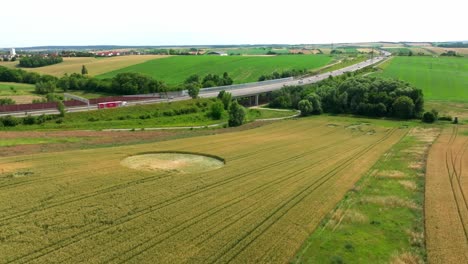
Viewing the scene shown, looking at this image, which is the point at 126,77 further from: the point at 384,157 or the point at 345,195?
the point at 345,195

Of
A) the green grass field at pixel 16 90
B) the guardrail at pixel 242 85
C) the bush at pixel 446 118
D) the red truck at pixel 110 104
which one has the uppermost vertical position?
the guardrail at pixel 242 85

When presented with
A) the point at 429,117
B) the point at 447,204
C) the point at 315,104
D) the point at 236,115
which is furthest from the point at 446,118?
the point at 447,204

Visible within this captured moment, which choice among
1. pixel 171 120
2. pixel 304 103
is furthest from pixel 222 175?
pixel 304 103

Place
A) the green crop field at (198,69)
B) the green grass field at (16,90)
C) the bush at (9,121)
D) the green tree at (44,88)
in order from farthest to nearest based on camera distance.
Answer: the green crop field at (198,69)
the green tree at (44,88)
the green grass field at (16,90)
the bush at (9,121)

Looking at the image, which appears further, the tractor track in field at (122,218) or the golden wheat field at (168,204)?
the golden wheat field at (168,204)

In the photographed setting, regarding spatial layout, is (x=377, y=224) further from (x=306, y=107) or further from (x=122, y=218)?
(x=306, y=107)

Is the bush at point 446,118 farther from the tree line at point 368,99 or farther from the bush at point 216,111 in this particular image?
the bush at point 216,111

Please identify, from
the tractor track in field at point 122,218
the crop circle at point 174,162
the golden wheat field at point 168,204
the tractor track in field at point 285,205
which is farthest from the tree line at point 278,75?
the tractor track in field at point 122,218
